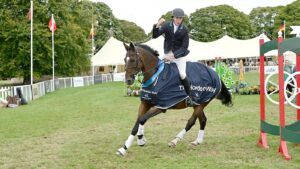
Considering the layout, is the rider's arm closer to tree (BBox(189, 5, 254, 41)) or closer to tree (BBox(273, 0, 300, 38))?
tree (BBox(189, 5, 254, 41))

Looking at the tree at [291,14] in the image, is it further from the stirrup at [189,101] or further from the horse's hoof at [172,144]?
the horse's hoof at [172,144]

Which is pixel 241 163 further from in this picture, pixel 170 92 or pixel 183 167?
pixel 170 92

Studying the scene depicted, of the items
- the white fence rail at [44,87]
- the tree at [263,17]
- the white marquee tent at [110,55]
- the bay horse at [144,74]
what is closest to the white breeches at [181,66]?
the bay horse at [144,74]

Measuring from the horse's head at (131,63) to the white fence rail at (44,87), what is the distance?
48.4 feet

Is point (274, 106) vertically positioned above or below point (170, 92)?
below

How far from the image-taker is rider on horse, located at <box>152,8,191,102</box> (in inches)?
320

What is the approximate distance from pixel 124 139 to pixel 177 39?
2.86 metres

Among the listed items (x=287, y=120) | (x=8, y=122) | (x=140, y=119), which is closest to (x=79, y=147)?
(x=140, y=119)

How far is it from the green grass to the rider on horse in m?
1.54

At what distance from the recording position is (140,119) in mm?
7895

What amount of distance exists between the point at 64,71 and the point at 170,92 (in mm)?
35942

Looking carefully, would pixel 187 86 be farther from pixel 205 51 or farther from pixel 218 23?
pixel 218 23

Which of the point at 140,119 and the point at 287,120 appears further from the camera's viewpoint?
the point at 287,120

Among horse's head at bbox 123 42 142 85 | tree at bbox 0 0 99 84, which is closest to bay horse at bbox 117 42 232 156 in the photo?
horse's head at bbox 123 42 142 85
